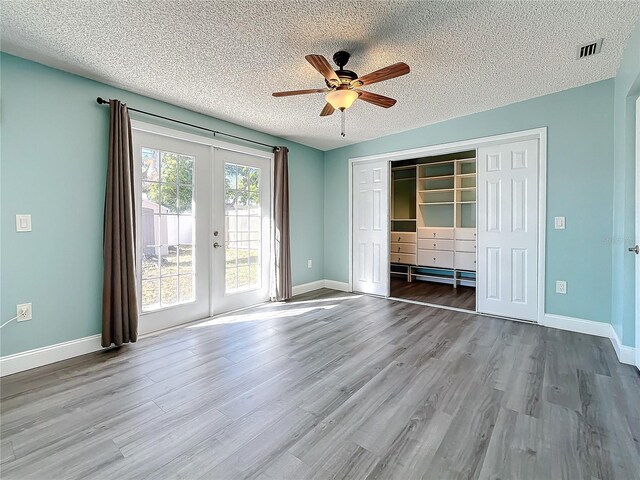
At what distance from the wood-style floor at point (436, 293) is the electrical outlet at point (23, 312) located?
4.30 meters

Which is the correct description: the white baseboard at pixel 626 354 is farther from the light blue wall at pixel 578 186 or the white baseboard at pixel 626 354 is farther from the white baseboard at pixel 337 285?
the white baseboard at pixel 337 285

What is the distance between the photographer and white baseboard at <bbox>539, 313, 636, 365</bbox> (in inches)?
96.5

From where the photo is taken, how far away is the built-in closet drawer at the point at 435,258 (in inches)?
216

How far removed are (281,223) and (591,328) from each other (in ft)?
12.4

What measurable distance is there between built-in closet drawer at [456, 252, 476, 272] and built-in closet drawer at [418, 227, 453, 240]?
369mm

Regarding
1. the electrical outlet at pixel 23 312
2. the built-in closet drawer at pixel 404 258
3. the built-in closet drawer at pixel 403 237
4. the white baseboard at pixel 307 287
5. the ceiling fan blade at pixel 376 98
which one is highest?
the ceiling fan blade at pixel 376 98

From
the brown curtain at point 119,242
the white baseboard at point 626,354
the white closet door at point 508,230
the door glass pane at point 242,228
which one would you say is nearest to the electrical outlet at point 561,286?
the white closet door at point 508,230

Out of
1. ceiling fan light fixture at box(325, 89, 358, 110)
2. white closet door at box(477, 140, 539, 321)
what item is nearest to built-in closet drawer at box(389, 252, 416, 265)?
white closet door at box(477, 140, 539, 321)

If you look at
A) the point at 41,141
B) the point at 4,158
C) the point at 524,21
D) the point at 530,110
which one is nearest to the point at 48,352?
the point at 4,158

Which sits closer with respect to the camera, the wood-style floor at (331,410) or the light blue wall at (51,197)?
the wood-style floor at (331,410)

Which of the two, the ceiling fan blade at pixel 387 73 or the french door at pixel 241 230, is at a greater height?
the ceiling fan blade at pixel 387 73

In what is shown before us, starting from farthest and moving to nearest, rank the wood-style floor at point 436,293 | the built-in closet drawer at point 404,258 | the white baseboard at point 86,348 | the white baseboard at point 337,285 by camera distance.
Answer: the built-in closet drawer at point 404,258 < the white baseboard at point 337,285 < the wood-style floor at point 436,293 < the white baseboard at point 86,348

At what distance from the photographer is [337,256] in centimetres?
529

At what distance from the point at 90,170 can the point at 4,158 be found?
1.80 feet
